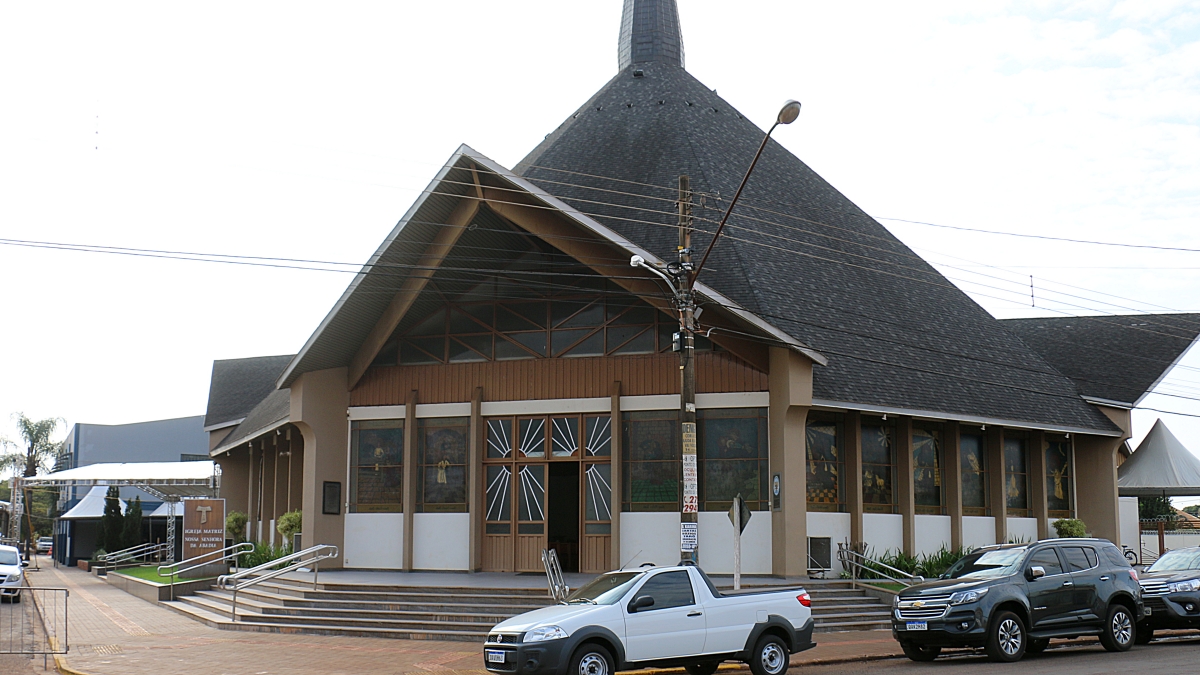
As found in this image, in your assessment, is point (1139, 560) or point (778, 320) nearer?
point (778, 320)

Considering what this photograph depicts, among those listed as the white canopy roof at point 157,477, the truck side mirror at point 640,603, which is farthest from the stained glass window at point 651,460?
the white canopy roof at point 157,477

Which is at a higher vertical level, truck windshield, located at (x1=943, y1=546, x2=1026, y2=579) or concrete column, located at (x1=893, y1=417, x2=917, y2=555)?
concrete column, located at (x1=893, y1=417, x2=917, y2=555)

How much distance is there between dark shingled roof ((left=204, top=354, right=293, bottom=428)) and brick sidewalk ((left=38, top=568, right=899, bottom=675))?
2047cm

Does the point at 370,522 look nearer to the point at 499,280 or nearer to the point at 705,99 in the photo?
the point at 499,280

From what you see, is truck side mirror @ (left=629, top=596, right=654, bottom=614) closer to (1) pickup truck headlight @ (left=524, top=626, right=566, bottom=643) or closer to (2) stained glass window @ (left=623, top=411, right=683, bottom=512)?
(1) pickup truck headlight @ (left=524, top=626, right=566, bottom=643)

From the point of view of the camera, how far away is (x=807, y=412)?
891 inches

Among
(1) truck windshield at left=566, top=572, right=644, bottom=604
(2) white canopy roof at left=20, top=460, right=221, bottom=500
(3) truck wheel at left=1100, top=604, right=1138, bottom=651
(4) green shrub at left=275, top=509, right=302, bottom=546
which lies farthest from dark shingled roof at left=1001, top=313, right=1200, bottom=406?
(2) white canopy roof at left=20, top=460, right=221, bottom=500

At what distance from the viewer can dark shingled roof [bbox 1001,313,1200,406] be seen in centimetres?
2848

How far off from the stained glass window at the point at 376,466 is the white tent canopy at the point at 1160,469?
1917 centimetres

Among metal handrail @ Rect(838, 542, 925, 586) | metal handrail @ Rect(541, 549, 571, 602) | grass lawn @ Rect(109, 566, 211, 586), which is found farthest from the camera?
grass lawn @ Rect(109, 566, 211, 586)

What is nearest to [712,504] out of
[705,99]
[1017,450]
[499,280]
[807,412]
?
[807,412]

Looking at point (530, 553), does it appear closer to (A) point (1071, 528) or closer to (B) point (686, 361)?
(B) point (686, 361)

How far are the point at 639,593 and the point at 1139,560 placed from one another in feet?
75.0

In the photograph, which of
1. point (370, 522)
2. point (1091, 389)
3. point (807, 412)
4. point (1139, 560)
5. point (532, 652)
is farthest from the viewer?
point (1139, 560)
